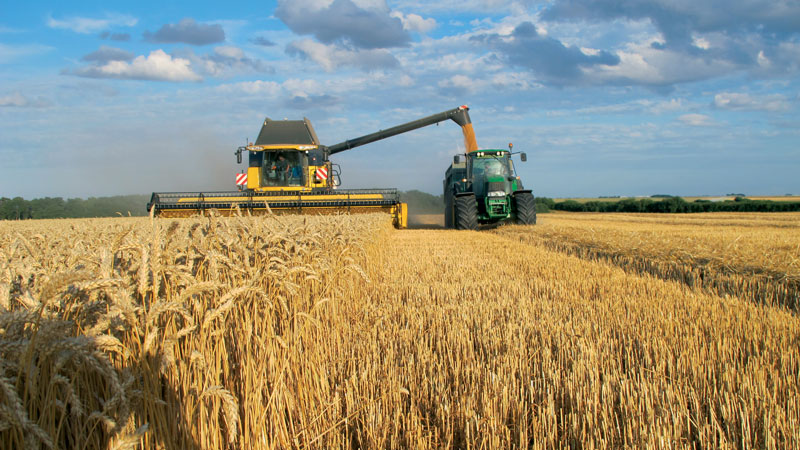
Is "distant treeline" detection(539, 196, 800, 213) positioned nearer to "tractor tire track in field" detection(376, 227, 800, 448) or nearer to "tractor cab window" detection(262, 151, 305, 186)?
"tractor cab window" detection(262, 151, 305, 186)

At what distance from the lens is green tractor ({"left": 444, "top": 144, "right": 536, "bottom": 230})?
54.2 feet

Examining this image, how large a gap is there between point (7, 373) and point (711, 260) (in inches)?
308

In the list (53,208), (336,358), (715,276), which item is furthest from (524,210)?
(53,208)

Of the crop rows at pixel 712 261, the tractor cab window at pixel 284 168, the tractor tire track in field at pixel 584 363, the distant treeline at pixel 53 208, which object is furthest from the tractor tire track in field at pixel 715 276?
the distant treeline at pixel 53 208

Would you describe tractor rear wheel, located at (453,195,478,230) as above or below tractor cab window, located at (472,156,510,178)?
below

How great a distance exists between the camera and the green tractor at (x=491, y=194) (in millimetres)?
16531

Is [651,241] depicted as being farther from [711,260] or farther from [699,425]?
[699,425]

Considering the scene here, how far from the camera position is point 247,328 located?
240 cm

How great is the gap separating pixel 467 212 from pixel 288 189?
19.0 feet

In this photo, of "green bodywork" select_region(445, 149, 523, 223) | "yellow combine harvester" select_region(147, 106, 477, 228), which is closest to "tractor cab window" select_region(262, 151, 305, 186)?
"yellow combine harvester" select_region(147, 106, 477, 228)

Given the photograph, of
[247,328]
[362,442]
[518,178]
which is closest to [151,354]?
[247,328]

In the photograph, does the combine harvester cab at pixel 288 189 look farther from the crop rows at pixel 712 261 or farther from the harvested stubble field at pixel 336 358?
the harvested stubble field at pixel 336 358

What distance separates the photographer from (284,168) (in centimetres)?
1753

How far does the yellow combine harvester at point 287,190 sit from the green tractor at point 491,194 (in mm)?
2183
